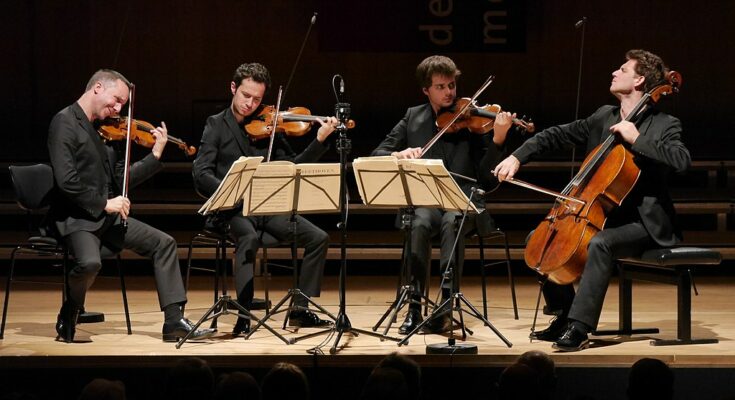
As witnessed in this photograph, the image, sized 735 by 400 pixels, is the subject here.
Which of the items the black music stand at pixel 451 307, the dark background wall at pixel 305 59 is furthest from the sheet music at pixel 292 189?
the dark background wall at pixel 305 59

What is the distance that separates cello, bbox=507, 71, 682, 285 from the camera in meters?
4.21

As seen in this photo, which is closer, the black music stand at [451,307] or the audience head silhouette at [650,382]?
the audience head silhouette at [650,382]

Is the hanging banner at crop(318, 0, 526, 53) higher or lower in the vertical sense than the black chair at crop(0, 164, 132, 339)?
higher

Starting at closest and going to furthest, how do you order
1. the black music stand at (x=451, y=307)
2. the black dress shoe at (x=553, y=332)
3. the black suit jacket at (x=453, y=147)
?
the black music stand at (x=451, y=307), the black dress shoe at (x=553, y=332), the black suit jacket at (x=453, y=147)

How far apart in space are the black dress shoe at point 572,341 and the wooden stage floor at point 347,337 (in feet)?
0.15

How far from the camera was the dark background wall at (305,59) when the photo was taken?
779 cm

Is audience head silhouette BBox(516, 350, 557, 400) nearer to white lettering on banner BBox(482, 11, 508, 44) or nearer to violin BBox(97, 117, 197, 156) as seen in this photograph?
violin BBox(97, 117, 197, 156)

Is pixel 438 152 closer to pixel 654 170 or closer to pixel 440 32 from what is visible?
pixel 654 170

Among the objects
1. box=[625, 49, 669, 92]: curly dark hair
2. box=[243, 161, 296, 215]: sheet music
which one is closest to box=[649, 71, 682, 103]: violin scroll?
box=[625, 49, 669, 92]: curly dark hair

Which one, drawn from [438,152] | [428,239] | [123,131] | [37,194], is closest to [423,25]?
[438,152]

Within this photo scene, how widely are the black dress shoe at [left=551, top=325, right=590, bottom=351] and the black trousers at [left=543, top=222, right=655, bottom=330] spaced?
0.18 ft

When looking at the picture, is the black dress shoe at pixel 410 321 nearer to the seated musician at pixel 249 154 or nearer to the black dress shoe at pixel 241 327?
the seated musician at pixel 249 154

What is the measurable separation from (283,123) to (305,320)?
0.96 metres

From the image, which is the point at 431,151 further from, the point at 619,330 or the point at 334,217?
the point at 334,217
